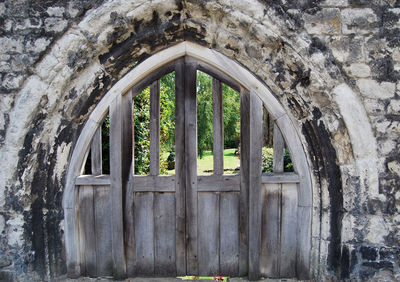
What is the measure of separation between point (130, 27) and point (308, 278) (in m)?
2.69

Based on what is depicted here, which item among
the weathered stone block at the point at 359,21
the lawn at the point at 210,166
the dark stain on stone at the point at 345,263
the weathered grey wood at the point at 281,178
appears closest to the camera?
the weathered stone block at the point at 359,21

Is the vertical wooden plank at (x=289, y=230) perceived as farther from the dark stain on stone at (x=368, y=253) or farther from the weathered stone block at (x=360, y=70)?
the weathered stone block at (x=360, y=70)

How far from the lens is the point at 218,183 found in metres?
2.86

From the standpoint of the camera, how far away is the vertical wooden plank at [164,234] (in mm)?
2906

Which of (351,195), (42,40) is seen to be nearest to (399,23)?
(351,195)

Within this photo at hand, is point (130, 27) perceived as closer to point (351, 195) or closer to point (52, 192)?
point (52, 192)

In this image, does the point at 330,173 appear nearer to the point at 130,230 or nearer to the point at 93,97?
the point at 130,230

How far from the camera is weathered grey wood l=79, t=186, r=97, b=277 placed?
113 inches

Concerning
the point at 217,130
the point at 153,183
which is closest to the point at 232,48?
the point at 217,130

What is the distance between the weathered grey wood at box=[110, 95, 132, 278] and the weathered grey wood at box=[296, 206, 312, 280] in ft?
5.29

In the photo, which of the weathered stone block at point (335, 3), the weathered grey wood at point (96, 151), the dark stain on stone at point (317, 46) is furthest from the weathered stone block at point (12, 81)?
the weathered stone block at point (335, 3)

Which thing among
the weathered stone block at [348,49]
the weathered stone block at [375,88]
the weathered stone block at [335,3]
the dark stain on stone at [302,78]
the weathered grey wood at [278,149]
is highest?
the weathered stone block at [335,3]

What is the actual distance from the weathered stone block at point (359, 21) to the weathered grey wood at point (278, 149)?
0.97m

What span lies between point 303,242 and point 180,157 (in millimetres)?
1353
